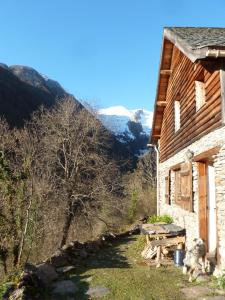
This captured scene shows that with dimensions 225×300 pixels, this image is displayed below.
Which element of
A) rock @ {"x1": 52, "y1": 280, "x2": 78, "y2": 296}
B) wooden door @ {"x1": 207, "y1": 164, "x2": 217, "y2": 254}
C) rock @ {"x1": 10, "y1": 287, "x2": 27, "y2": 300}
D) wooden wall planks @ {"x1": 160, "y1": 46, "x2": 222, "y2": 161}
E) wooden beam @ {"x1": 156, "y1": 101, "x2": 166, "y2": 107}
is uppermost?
wooden beam @ {"x1": 156, "y1": 101, "x2": 166, "y2": 107}

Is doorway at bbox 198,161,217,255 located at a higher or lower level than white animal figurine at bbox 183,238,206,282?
higher

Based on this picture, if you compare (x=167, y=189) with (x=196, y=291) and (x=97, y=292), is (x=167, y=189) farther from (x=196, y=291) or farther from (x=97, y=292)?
(x=97, y=292)

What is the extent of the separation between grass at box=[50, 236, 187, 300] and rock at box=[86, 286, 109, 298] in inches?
3.2

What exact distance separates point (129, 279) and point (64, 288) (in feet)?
4.70

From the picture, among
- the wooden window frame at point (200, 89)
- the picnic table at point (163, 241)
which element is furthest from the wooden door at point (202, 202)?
the wooden window frame at point (200, 89)

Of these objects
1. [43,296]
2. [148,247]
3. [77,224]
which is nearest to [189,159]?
[148,247]

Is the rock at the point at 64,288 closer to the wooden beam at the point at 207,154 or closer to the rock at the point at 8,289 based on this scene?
the rock at the point at 8,289

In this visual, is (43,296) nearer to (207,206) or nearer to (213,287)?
(213,287)

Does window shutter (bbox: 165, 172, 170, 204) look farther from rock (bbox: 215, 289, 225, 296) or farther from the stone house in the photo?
rock (bbox: 215, 289, 225, 296)

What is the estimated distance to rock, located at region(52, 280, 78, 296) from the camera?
23.6ft

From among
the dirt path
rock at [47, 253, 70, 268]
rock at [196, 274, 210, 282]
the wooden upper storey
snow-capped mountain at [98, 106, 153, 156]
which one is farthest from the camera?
snow-capped mountain at [98, 106, 153, 156]

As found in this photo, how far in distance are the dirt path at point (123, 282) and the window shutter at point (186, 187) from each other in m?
1.76

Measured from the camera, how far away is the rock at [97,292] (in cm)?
696

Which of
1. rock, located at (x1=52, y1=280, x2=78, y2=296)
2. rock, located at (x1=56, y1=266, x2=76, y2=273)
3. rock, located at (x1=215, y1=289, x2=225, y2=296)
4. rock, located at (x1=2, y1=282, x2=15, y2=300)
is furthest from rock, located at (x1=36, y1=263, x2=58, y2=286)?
rock, located at (x1=215, y1=289, x2=225, y2=296)
